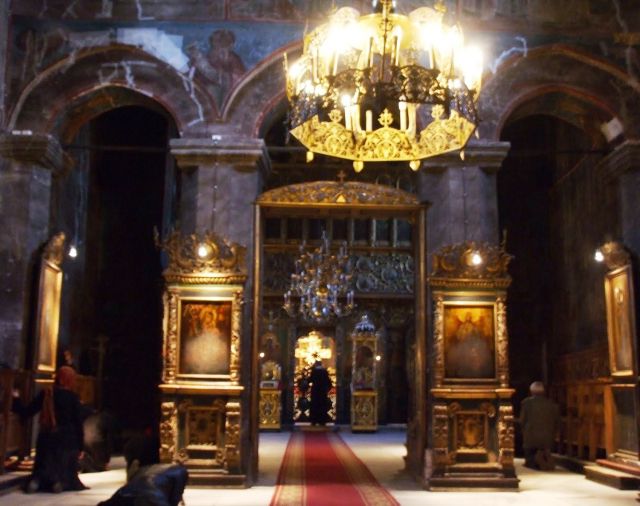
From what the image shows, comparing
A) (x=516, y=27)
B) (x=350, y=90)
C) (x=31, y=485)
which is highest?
(x=516, y=27)

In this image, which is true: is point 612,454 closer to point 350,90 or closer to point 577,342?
point 577,342

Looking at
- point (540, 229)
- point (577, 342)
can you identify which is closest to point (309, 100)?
point (577, 342)

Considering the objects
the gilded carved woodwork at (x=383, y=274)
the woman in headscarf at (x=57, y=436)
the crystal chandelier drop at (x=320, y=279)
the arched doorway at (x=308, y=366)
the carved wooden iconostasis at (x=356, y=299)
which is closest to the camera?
the woman in headscarf at (x=57, y=436)

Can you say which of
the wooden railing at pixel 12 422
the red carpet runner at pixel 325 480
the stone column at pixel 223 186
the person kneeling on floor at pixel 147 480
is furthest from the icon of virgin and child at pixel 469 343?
the wooden railing at pixel 12 422

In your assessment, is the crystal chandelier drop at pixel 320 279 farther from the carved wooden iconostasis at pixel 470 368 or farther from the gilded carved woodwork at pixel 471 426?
the gilded carved woodwork at pixel 471 426

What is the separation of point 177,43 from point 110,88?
1020mm

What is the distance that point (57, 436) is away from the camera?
9.06m

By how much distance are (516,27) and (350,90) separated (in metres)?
4.34

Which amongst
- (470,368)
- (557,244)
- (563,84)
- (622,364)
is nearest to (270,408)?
(557,244)

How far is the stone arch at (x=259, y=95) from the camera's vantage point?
417 inches

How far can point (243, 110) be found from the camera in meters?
10.6

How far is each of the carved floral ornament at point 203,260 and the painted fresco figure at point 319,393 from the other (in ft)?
37.1

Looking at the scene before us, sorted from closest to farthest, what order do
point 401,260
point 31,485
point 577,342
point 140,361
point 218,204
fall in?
point 31,485, point 218,204, point 577,342, point 140,361, point 401,260

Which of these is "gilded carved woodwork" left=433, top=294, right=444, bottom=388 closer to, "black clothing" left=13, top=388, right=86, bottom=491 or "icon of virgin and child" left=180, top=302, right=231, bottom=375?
"icon of virgin and child" left=180, top=302, right=231, bottom=375
